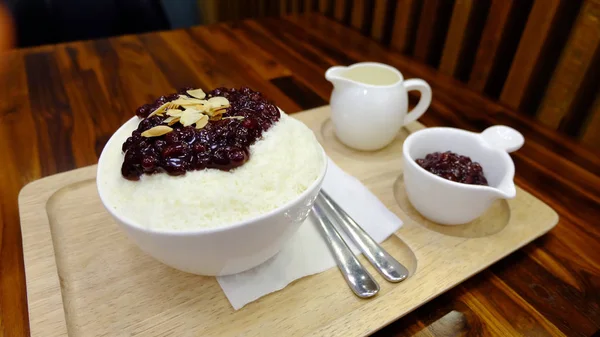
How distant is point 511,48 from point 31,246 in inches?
73.5

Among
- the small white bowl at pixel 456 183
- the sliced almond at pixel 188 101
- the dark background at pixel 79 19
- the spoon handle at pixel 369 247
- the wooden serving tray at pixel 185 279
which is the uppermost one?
the sliced almond at pixel 188 101

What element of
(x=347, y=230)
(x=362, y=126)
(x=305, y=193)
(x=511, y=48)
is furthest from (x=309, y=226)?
(x=511, y=48)

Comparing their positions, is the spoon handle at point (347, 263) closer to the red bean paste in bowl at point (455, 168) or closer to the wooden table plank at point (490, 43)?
the red bean paste in bowl at point (455, 168)

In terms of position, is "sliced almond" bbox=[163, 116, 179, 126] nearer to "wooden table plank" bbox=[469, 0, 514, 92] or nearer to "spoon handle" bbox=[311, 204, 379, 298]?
"spoon handle" bbox=[311, 204, 379, 298]

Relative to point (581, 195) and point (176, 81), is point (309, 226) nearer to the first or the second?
point (581, 195)

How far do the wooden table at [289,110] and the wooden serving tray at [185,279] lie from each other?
5 cm

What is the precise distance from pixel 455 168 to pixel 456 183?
90mm

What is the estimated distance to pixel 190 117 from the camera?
862mm

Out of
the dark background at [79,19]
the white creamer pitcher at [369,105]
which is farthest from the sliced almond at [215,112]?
the dark background at [79,19]

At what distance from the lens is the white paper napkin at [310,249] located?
2.88 feet

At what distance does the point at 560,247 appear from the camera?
1.05 meters

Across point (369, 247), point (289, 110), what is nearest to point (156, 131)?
point (369, 247)

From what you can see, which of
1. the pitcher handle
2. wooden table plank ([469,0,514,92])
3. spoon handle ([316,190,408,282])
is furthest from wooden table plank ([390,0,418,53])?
spoon handle ([316,190,408,282])

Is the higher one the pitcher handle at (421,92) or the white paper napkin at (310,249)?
the pitcher handle at (421,92)
